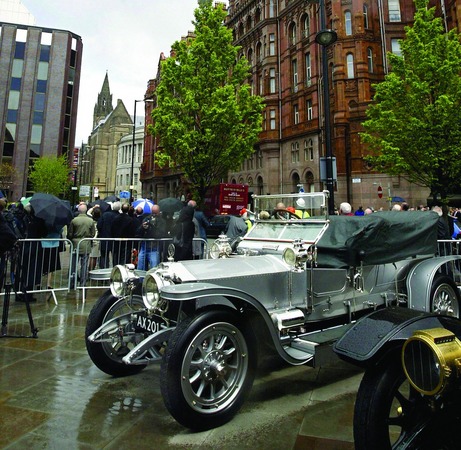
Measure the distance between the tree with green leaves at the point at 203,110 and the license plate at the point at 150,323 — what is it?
16178 millimetres

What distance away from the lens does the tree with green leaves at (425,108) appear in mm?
17297


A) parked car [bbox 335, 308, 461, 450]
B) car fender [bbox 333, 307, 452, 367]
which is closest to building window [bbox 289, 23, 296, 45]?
car fender [bbox 333, 307, 452, 367]

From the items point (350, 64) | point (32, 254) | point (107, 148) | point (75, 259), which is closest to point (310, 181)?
point (350, 64)

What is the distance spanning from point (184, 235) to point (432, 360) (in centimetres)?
700

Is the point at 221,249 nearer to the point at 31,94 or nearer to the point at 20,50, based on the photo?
the point at 31,94

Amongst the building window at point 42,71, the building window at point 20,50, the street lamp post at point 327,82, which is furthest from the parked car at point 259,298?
the building window at point 20,50

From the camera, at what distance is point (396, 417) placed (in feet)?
6.47

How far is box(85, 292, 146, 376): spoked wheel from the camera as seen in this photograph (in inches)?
149

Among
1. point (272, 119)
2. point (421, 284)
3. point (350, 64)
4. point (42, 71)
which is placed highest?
point (42, 71)

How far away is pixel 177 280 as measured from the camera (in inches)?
132

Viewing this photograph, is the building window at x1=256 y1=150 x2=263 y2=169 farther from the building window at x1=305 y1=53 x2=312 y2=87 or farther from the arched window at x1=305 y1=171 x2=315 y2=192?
the building window at x1=305 y1=53 x2=312 y2=87

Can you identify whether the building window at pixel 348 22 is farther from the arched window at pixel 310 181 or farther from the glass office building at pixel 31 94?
the glass office building at pixel 31 94

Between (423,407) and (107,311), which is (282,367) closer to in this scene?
(107,311)

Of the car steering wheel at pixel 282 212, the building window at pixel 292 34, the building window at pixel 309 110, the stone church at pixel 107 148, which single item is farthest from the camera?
the stone church at pixel 107 148
